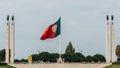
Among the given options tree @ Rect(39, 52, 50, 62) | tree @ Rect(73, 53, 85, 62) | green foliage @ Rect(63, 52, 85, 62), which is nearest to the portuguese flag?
green foliage @ Rect(63, 52, 85, 62)

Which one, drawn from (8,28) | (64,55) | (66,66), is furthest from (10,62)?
(64,55)

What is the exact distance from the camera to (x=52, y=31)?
2618 inches

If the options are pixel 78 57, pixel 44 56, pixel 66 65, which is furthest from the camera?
pixel 44 56

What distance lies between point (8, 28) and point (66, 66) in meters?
13.7

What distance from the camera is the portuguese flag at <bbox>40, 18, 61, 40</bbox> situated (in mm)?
64125

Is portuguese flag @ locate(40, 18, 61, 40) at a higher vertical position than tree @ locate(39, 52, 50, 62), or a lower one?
higher

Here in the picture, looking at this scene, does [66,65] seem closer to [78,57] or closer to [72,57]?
[72,57]

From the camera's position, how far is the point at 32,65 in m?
77.8

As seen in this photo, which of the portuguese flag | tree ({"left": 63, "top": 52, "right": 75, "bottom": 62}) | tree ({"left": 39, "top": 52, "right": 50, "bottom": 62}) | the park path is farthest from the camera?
tree ({"left": 39, "top": 52, "right": 50, "bottom": 62})

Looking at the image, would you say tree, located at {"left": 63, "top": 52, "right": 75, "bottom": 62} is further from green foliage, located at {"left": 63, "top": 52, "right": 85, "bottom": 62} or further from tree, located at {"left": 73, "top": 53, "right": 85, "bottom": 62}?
tree, located at {"left": 73, "top": 53, "right": 85, "bottom": 62}

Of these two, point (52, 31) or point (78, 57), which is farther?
point (78, 57)

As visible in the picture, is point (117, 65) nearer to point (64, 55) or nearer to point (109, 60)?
point (109, 60)

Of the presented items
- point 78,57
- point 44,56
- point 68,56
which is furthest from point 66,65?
point 44,56

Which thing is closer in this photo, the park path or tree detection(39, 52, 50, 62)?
the park path
